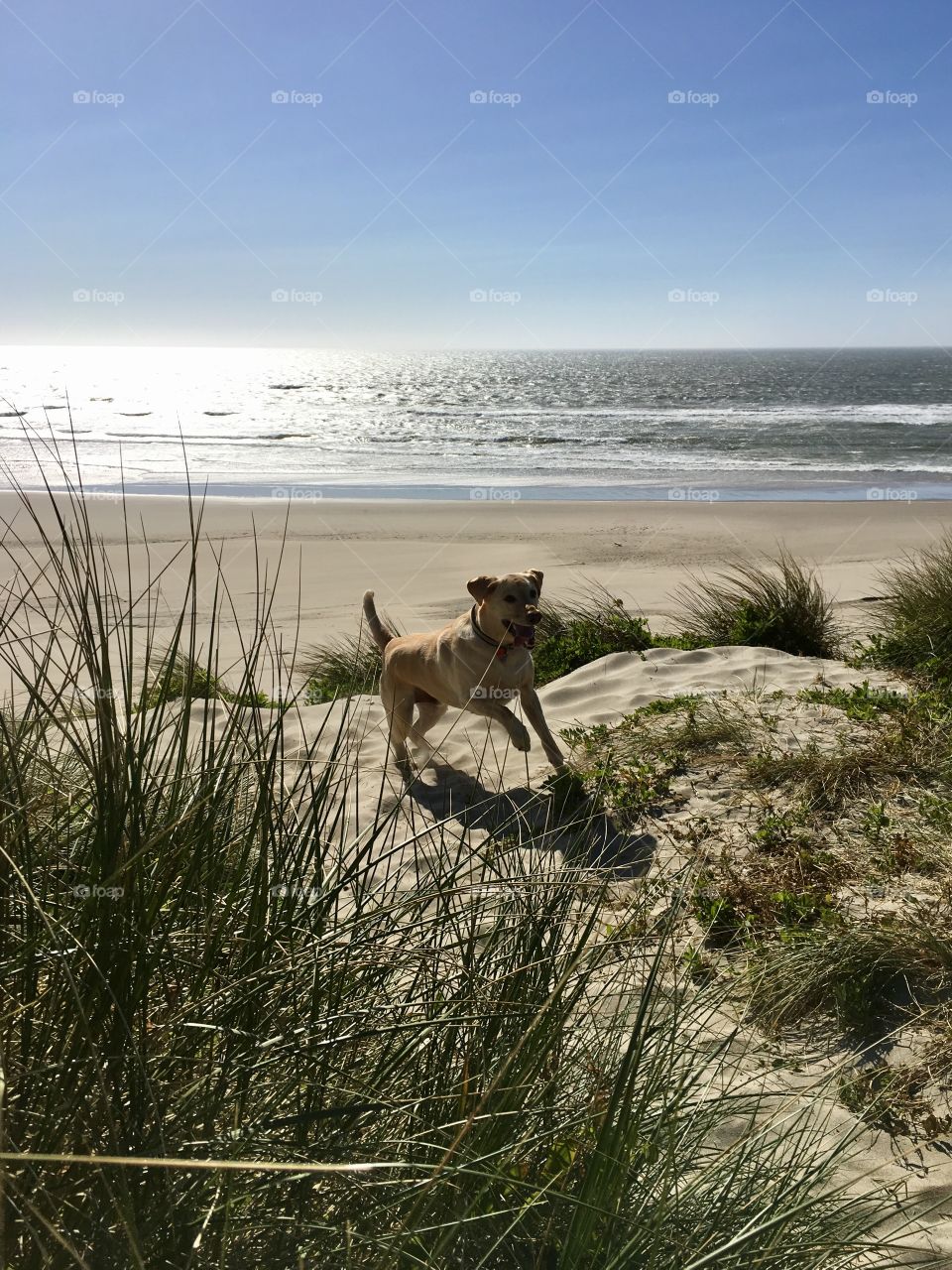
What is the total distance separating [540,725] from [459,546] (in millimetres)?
10128

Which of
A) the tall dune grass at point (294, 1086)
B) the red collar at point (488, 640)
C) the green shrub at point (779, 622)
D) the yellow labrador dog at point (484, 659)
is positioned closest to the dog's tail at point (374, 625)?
the yellow labrador dog at point (484, 659)

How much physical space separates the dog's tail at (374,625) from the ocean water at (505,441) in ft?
7.54

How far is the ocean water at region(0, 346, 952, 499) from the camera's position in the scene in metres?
24.2

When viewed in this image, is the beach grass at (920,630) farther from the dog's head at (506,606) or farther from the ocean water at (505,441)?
the ocean water at (505,441)

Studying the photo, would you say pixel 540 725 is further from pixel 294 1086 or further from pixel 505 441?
pixel 505 441

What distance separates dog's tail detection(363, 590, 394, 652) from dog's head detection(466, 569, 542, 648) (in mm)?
627

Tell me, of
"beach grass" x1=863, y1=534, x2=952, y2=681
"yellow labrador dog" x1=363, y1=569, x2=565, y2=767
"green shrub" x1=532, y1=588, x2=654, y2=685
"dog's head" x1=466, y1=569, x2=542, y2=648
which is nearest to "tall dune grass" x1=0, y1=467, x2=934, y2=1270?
A: "yellow labrador dog" x1=363, y1=569, x2=565, y2=767

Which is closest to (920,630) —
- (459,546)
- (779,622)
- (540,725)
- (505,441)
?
(779,622)

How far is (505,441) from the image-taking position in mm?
33875

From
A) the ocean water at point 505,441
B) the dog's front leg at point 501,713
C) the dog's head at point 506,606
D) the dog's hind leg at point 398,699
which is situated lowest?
the dog's hind leg at point 398,699

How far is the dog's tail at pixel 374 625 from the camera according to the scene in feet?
19.5

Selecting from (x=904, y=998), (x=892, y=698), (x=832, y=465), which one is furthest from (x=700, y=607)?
(x=832, y=465)

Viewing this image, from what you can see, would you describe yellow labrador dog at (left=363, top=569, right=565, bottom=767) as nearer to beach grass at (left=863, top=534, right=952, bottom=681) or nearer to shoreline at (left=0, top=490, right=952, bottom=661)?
beach grass at (left=863, top=534, right=952, bottom=681)

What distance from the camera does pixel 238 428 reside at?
126 ft
